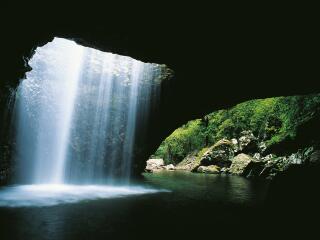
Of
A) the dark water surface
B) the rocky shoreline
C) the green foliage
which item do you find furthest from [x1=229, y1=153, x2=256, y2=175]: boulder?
the dark water surface

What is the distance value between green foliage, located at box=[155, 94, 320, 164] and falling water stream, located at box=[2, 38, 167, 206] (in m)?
13.6

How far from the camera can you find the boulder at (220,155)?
29.2 meters

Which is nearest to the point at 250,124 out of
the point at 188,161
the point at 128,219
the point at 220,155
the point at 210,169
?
the point at 220,155

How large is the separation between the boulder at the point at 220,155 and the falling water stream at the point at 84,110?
1280 centimetres

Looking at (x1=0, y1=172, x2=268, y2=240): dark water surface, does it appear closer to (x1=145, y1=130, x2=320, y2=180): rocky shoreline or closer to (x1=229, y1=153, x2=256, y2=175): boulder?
(x1=145, y1=130, x2=320, y2=180): rocky shoreline

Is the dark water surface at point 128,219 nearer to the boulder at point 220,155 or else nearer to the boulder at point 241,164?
the boulder at point 241,164

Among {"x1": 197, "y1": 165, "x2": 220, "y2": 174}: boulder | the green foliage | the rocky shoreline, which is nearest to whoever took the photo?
the rocky shoreline

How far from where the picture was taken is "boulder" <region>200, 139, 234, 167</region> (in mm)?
29203

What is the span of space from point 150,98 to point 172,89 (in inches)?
73.3

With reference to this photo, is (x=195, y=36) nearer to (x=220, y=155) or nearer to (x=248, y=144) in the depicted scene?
(x=248, y=144)

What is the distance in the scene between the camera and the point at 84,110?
18000mm

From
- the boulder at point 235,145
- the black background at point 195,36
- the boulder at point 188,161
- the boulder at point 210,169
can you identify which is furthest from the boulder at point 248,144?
the black background at point 195,36

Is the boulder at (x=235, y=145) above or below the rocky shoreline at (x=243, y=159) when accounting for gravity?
above

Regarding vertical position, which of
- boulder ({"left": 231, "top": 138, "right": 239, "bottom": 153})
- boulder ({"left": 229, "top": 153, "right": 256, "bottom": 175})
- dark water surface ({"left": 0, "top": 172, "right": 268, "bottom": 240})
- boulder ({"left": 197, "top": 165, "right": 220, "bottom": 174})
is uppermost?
boulder ({"left": 231, "top": 138, "right": 239, "bottom": 153})
